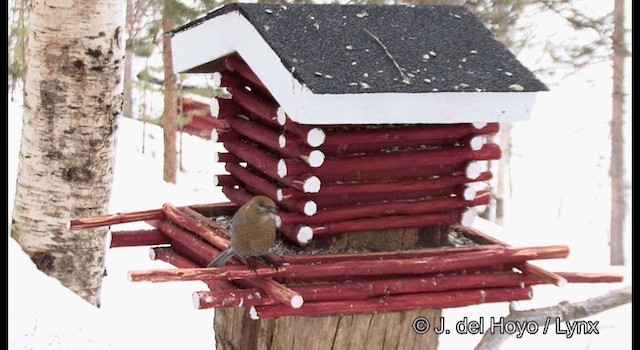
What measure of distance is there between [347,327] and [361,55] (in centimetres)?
105

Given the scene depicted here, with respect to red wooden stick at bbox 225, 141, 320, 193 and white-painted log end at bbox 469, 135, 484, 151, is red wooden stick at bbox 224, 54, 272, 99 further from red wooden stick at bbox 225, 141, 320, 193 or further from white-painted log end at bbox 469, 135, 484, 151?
white-painted log end at bbox 469, 135, 484, 151

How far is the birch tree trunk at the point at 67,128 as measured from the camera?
4695 mm

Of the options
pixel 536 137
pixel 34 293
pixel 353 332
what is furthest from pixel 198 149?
pixel 353 332

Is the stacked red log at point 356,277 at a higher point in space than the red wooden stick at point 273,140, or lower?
lower

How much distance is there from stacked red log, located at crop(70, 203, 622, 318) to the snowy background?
1.19 m

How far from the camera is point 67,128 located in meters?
4.80

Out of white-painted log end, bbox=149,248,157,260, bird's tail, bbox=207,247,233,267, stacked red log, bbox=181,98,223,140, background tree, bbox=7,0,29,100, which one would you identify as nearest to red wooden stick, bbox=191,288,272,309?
bird's tail, bbox=207,247,233,267

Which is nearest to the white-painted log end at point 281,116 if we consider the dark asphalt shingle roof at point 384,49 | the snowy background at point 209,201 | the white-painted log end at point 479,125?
the dark asphalt shingle roof at point 384,49

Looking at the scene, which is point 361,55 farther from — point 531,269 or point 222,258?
point 531,269

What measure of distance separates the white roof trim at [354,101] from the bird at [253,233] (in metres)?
0.33

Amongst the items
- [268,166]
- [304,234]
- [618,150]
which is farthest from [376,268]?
[618,150]

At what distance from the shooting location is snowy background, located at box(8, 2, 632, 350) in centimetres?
440

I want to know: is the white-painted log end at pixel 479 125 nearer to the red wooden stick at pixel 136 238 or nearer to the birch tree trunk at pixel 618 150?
the red wooden stick at pixel 136 238

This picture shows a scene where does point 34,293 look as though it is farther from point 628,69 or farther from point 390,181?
point 628,69
